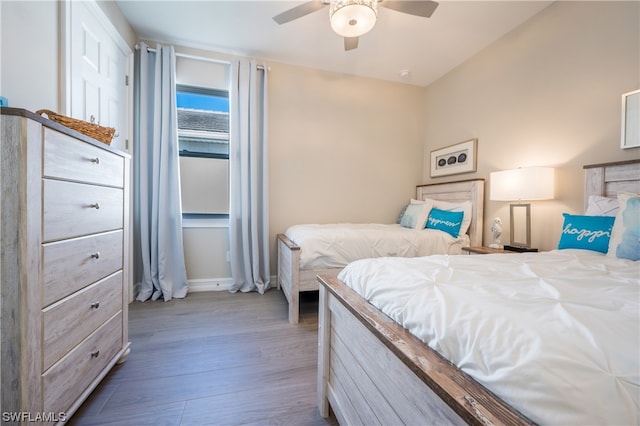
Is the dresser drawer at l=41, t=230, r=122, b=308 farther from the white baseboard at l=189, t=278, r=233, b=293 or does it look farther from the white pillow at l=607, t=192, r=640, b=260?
the white pillow at l=607, t=192, r=640, b=260

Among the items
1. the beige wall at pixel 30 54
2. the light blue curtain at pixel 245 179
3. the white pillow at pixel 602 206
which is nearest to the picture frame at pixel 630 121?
the white pillow at pixel 602 206

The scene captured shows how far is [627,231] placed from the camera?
4.42ft

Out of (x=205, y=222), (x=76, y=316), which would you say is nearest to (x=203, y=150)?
(x=205, y=222)

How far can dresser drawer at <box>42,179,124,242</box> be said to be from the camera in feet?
3.20

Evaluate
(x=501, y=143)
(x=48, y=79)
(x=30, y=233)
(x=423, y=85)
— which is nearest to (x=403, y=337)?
(x=30, y=233)

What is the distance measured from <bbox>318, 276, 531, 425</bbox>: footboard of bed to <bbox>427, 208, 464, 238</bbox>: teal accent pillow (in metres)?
1.93

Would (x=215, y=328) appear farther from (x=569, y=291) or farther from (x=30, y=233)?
(x=569, y=291)

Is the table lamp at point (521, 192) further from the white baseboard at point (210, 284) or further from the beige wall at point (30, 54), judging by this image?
the beige wall at point (30, 54)

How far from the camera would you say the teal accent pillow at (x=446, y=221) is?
2.67m

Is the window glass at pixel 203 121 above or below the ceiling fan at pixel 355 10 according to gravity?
below

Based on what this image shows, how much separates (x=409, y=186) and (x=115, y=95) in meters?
3.58

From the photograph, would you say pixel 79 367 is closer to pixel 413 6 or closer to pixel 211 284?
pixel 211 284

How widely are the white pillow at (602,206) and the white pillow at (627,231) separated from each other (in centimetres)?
18

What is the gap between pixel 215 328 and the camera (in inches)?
82.0
